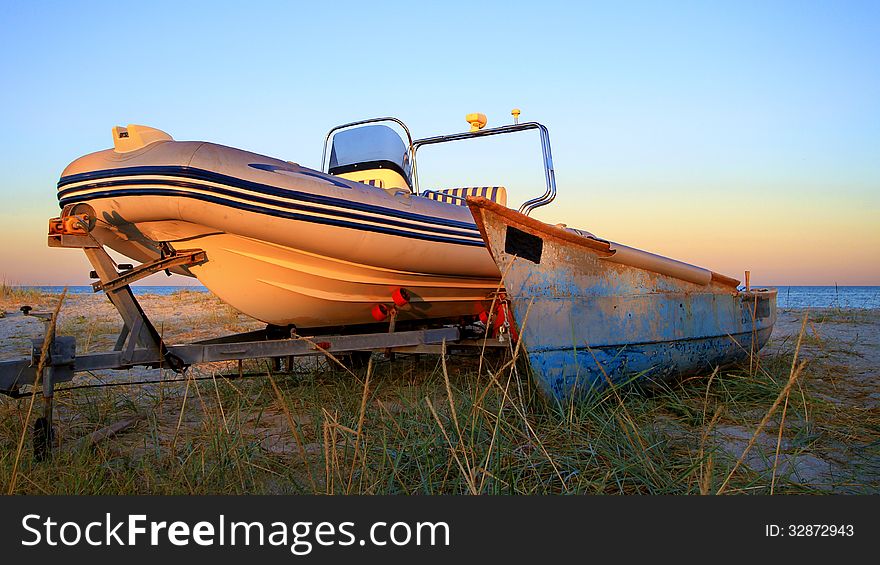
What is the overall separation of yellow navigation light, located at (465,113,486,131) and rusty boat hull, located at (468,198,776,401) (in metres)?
2.86

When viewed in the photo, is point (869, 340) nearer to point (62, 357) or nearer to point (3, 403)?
point (62, 357)

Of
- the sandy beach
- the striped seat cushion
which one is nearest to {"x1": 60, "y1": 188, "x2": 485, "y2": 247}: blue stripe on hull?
the sandy beach

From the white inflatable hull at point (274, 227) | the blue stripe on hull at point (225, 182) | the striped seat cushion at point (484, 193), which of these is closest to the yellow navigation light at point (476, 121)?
the striped seat cushion at point (484, 193)

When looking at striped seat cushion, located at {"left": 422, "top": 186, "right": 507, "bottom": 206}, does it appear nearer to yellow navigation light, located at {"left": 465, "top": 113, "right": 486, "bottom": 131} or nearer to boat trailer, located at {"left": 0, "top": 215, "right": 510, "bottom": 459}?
yellow navigation light, located at {"left": 465, "top": 113, "right": 486, "bottom": 131}

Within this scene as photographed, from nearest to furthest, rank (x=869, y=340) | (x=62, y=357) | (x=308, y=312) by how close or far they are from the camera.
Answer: (x=62, y=357) → (x=308, y=312) → (x=869, y=340)

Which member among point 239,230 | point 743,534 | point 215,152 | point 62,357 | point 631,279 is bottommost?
point 743,534

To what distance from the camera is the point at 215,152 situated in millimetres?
3449

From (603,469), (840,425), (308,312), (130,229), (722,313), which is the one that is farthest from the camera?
(722,313)

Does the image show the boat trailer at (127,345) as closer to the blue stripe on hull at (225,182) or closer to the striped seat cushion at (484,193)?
the blue stripe on hull at (225,182)

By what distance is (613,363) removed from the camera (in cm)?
365

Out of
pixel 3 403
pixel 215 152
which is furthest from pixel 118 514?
pixel 3 403

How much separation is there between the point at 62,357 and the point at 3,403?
1428mm

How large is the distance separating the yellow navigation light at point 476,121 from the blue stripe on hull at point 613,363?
322cm

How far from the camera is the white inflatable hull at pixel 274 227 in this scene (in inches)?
133
